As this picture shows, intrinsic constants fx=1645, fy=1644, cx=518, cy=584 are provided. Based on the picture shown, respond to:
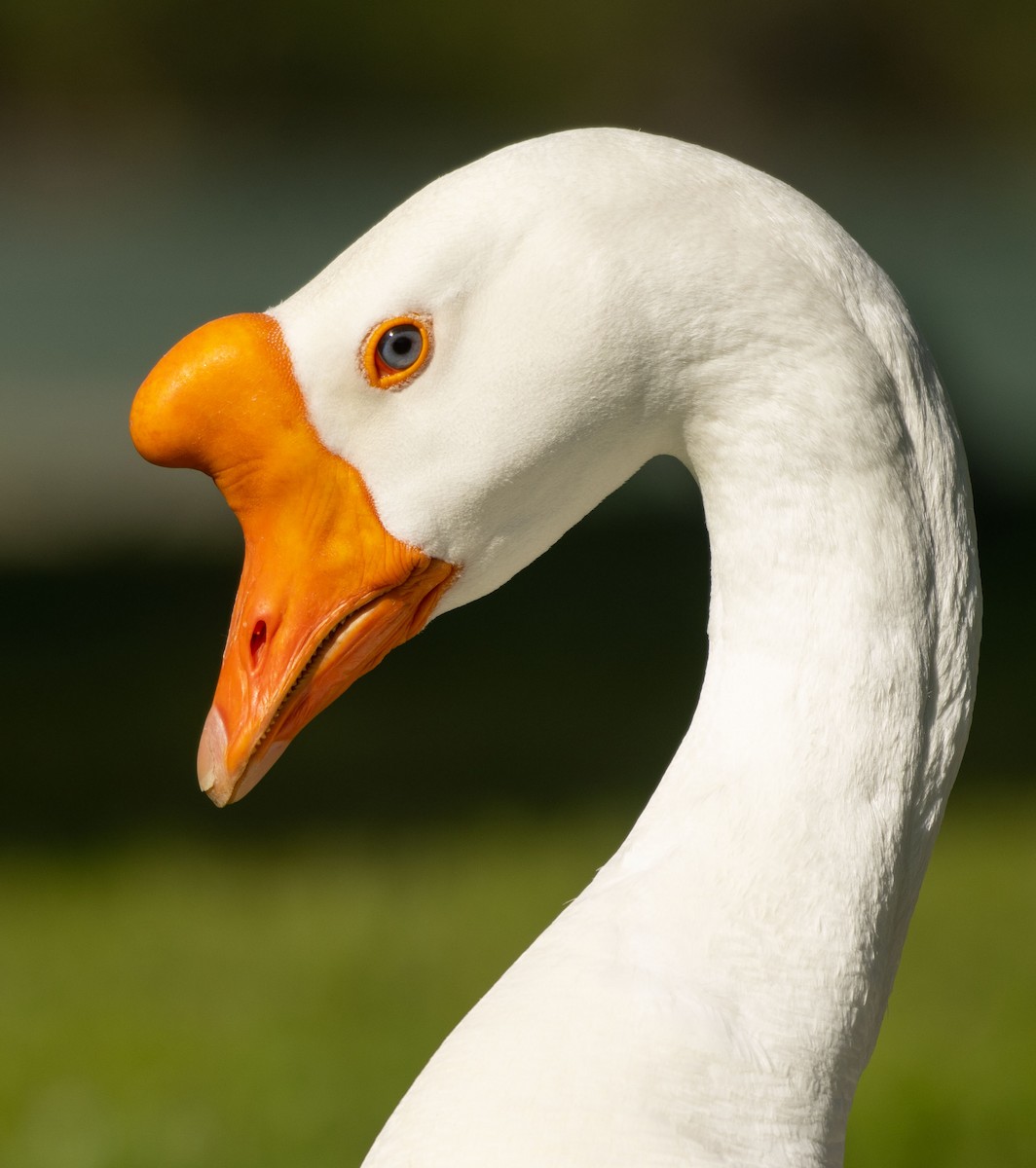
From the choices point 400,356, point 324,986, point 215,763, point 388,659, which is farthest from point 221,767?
point 388,659

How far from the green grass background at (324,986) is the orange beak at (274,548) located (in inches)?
93.5

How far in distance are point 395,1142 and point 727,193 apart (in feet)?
3.32

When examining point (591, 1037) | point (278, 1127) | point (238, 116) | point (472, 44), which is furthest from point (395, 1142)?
point (238, 116)

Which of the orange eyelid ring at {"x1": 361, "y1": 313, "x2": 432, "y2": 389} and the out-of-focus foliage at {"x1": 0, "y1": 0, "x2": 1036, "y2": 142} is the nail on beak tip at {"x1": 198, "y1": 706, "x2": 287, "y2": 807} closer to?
the orange eyelid ring at {"x1": 361, "y1": 313, "x2": 432, "y2": 389}

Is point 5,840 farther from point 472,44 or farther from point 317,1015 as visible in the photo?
point 472,44

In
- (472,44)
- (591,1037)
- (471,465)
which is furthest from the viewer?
(472,44)

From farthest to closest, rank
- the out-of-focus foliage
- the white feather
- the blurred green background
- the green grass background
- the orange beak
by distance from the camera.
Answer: the out-of-focus foliage
the blurred green background
the green grass background
the orange beak
the white feather

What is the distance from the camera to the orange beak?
5.67 ft

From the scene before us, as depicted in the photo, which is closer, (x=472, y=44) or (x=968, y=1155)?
(x=968, y=1155)

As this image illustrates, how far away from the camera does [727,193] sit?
1.66 metres

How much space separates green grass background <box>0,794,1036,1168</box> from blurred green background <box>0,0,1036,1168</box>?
14mm

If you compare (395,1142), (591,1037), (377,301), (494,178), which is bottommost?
(395,1142)

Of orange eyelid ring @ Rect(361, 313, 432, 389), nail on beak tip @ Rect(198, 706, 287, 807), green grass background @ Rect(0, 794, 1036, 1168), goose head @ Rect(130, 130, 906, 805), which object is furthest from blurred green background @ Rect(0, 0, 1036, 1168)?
orange eyelid ring @ Rect(361, 313, 432, 389)

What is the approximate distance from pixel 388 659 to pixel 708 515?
6.25m
